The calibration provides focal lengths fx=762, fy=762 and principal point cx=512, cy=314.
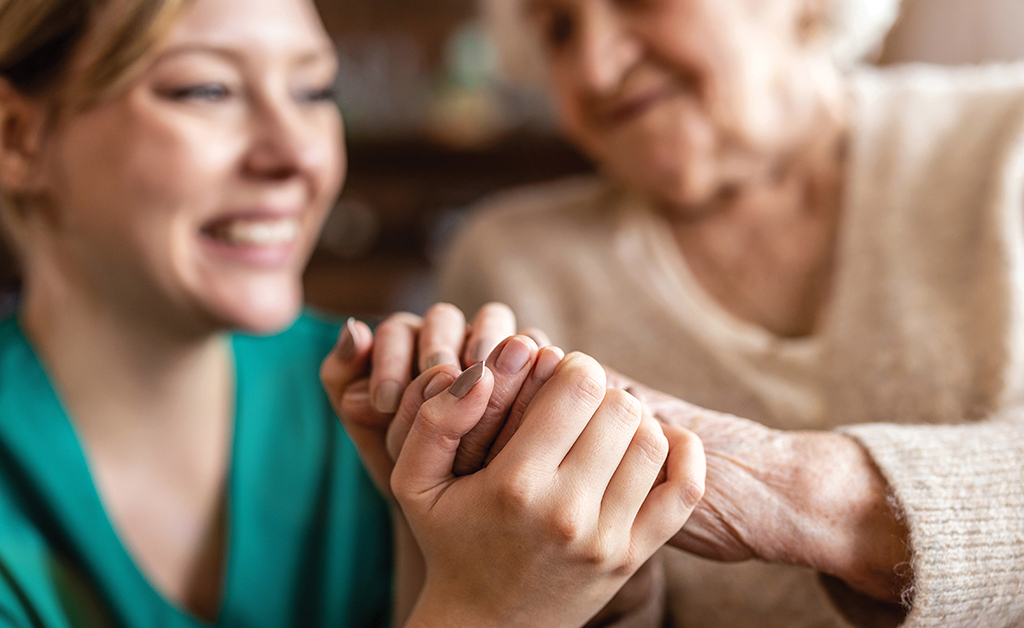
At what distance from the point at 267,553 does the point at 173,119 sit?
19.6 inches

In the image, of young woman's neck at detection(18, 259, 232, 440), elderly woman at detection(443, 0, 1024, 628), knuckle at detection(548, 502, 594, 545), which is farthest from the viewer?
young woman's neck at detection(18, 259, 232, 440)

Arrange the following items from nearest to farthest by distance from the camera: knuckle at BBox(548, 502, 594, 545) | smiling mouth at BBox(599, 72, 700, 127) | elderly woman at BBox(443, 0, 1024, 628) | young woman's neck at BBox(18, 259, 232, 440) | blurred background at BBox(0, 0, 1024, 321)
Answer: knuckle at BBox(548, 502, 594, 545), elderly woman at BBox(443, 0, 1024, 628), young woman's neck at BBox(18, 259, 232, 440), smiling mouth at BBox(599, 72, 700, 127), blurred background at BBox(0, 0, 1024, 321)

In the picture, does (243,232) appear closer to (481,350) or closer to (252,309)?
(252,309)

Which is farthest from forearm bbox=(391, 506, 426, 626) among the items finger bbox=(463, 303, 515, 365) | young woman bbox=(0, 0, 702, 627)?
finger bbox=(463, 303, 515, 365)

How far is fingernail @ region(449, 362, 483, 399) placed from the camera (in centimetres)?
51

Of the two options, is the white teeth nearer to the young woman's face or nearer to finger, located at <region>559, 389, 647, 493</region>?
the young woman's face

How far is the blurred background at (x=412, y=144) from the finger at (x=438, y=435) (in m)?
2.12

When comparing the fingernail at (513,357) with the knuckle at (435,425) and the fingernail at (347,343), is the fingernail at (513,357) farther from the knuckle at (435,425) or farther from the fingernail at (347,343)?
the fingernail at (347,343)

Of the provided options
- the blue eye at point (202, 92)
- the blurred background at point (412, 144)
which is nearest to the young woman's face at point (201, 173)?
the blue eye at point (202, 92)

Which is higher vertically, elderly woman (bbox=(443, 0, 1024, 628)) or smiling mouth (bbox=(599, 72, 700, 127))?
smiling mouth (bbox=(599, 72, 700, 127))

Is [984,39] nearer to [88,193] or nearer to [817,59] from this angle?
[817,59]

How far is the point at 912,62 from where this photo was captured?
1.83m

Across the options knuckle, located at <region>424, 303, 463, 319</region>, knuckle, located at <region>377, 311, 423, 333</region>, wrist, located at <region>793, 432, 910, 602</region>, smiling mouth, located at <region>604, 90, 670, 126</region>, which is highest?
smiling mouth, located at <region>604, 90, 670, 126</region>

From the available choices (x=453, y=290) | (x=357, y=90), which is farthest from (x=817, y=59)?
(x=357, y=90)
